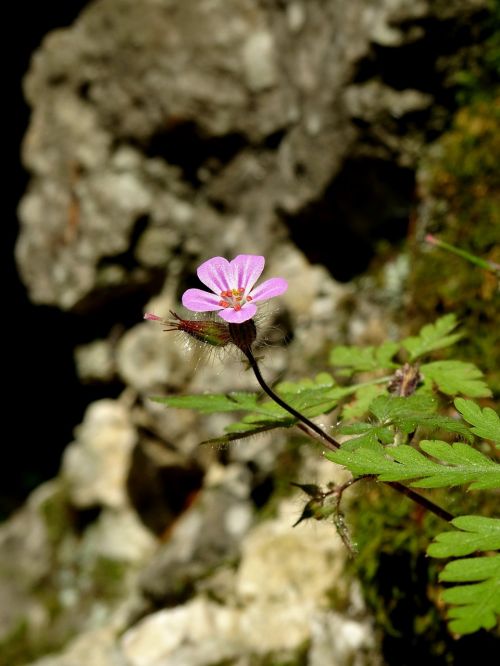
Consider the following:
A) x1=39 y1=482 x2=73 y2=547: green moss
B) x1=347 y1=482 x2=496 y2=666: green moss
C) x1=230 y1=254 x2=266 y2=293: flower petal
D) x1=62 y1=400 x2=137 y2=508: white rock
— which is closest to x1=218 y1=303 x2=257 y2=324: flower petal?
x1=230 y1=254 x2=266 y2=293: flower petal

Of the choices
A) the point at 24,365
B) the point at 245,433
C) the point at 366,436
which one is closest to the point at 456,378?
the point at 366,436

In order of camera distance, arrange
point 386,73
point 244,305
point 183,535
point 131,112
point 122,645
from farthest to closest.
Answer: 1. point 131,112
2. point 183,535
3. point 386,73
4. point 122,645
5. point 244,305

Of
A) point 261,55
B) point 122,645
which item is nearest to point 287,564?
Answer: point 122,645

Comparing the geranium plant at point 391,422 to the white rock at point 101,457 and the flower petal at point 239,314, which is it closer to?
the flower petal at point 239,314

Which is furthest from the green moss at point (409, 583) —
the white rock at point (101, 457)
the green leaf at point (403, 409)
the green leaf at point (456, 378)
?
the white rock at point (101, 457)

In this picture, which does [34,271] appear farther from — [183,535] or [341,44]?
[341,44]
